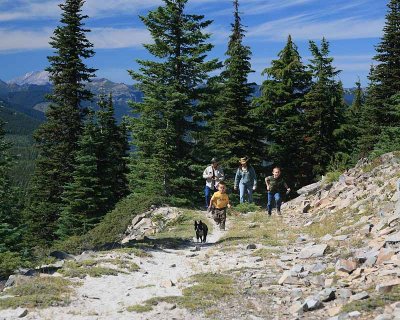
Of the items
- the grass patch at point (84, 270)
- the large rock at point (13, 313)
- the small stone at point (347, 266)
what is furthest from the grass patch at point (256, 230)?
the large rock at point (13, 313)

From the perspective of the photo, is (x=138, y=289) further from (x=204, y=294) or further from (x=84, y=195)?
(x=84, y=195)

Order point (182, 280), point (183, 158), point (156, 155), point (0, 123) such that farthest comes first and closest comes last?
point (183, 158), point (156, 155), point (0, 123), point (182, 280)

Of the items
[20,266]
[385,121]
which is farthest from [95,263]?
[385,121]

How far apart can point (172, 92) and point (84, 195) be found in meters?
8.81

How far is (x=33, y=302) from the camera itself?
307 inches

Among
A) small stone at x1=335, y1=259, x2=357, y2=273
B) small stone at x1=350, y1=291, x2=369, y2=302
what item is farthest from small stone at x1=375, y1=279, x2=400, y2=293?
small stone at x1=335, y1=259, x2=357, y2=273

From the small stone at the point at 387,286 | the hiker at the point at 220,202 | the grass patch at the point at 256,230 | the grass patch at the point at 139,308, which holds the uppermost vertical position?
the hiker at the point at 220,202

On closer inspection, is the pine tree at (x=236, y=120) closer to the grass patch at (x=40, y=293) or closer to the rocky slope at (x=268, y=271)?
the rocky slope at (x=268, y=271)

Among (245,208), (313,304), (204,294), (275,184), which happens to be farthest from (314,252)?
(245,208)

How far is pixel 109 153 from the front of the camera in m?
31.1

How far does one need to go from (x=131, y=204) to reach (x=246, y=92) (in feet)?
42.8

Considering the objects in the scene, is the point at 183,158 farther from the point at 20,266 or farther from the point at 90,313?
the point at 90,313

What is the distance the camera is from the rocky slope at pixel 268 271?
7.37 metres

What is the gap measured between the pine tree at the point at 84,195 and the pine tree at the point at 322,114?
16753mm
